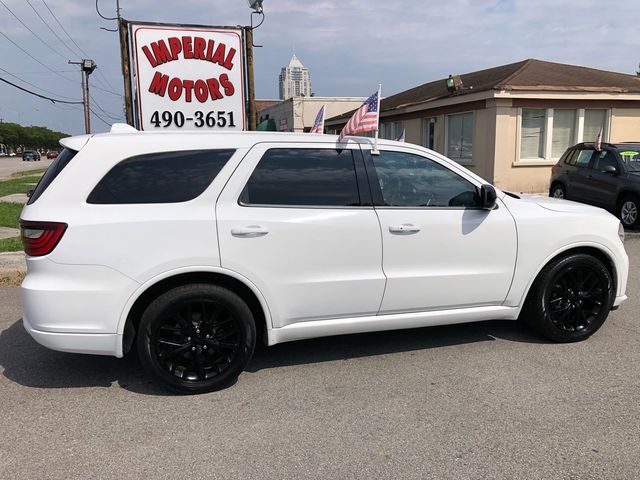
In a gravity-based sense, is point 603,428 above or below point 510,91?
below

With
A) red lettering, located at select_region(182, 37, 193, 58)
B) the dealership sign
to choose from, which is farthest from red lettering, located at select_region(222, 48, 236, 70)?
red lettering, located at select_region(182, 37, 193, 58)

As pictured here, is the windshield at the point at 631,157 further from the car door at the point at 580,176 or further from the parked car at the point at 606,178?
the car door at the point at 580,176

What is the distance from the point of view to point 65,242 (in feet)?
11.1

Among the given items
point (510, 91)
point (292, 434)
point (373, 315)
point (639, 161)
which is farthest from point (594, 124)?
point (292, 434)

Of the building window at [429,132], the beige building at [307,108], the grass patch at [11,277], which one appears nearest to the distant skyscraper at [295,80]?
the beige building at [307,108]

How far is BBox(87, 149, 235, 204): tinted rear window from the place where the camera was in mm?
3535

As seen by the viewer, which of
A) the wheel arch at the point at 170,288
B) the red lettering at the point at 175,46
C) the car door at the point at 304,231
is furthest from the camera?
the red lettering at the point at 175,46

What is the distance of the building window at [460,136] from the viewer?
16797 mm

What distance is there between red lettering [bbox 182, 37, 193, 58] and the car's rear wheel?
28.6 feet

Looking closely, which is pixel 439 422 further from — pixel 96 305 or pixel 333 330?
pixel 96 305

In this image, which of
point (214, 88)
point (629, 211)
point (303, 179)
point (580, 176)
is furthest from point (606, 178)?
point (303, 179)

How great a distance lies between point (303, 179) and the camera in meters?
3.89

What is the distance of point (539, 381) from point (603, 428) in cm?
66

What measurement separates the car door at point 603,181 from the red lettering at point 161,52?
8692mm
